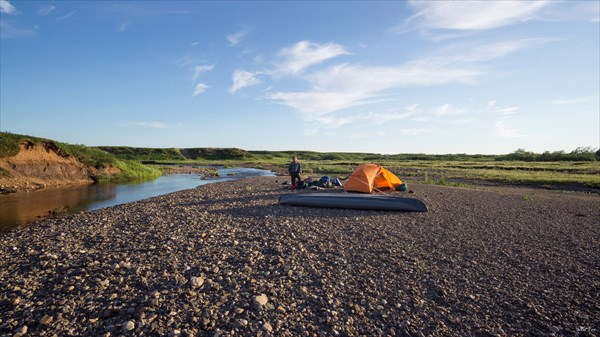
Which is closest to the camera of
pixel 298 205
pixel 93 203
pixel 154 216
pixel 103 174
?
pixel 154 216

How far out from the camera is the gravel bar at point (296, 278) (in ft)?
18.6

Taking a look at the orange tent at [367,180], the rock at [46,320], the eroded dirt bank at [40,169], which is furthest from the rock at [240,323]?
the eroded dirt bank at [40,169]

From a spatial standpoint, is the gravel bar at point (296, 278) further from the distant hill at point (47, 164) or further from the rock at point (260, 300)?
the distant hill at point (47, 164)

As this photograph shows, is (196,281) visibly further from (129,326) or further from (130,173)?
(130,173)

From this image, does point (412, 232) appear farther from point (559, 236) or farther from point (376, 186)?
point (376, 186)

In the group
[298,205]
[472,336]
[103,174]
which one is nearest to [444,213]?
[298,205]

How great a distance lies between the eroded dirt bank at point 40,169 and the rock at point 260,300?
2464 cm

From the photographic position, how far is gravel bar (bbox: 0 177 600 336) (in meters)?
5.68

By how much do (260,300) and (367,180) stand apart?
48.5 feet

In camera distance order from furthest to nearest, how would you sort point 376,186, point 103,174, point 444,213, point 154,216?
1. point 103,174
2. point 376,186
3. point 444,213
4. point 154,216

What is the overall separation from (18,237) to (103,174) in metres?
25.4

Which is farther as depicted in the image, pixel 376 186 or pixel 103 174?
pixel 103 174

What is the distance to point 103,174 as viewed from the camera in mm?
34031

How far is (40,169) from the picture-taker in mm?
27547
